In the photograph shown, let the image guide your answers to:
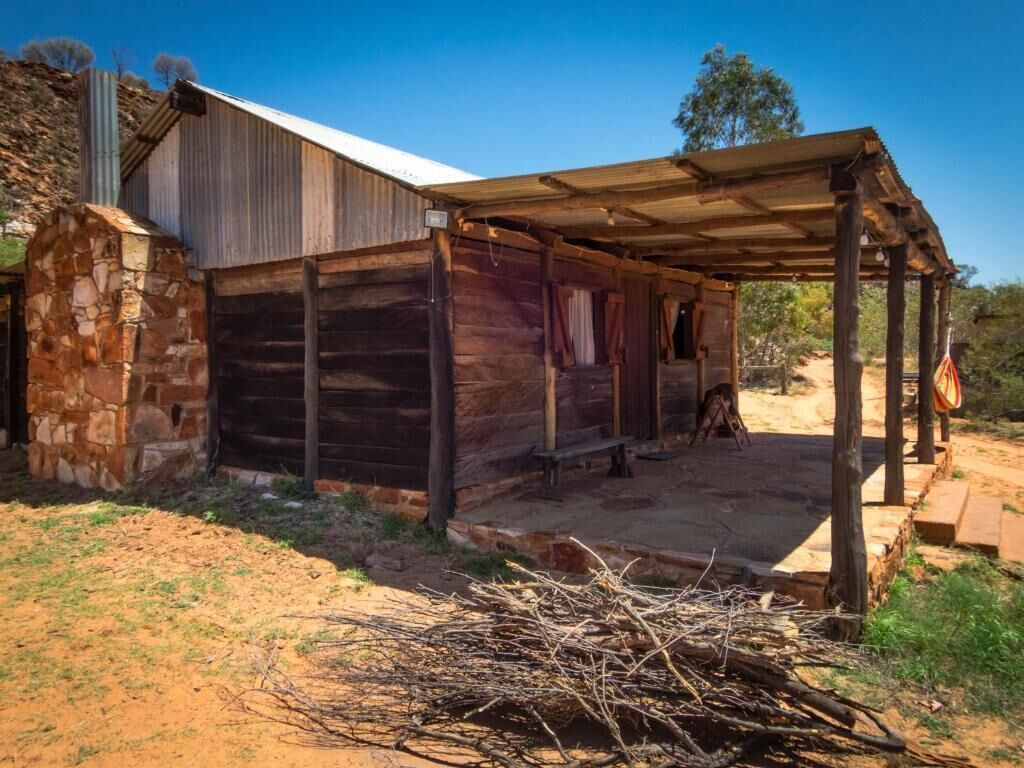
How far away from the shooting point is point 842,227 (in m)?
4.29

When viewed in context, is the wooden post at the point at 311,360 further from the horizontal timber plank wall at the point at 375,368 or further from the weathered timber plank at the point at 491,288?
the weathered timber plank at the point at 491,288

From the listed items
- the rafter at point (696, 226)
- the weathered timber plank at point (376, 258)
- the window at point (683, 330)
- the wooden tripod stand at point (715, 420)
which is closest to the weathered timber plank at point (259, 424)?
the weathered timber plank at point (376, 258)

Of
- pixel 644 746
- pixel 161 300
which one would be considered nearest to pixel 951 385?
pixel 644 746

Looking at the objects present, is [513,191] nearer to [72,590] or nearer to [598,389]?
[598,389]

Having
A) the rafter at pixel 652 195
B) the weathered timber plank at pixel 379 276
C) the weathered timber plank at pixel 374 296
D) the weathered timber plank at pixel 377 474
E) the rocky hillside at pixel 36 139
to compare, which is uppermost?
the rocky hillside at pixel 36 139

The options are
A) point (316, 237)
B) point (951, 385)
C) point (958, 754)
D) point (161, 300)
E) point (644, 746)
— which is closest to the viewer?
point (644, 746)

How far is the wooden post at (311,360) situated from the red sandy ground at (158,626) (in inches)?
44.3

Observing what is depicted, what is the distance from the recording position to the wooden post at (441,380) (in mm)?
6055

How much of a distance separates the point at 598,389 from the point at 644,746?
224 inches

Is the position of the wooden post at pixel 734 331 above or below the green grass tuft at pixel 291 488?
above

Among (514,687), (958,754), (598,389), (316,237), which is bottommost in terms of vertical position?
(958,754)

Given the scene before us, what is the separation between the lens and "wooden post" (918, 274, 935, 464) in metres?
8.01

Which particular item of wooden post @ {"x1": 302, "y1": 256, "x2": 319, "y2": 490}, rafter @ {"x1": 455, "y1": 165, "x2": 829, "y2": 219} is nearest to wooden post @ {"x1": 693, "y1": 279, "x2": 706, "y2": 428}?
rafter @ {"x1": 455, "y1": 165, "x2": 829, "y2": 219}

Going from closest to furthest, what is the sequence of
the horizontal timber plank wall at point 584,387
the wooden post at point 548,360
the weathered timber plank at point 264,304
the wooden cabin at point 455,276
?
the wooden cabin at point 455,276 → the wooden post at point 548,360 → the weathered timber plank at point 264,304 → the horizontal timber plank wall at point 584,387
